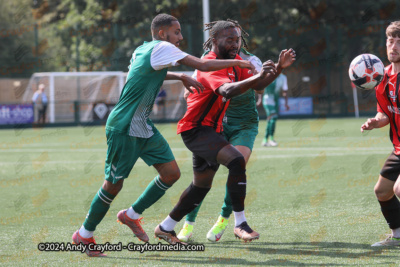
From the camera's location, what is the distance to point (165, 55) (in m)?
5.46

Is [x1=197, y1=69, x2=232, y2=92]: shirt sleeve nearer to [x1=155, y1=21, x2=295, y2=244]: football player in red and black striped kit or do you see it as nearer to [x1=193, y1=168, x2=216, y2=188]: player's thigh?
[x1=155, y1=21, x2=295, y2=244]: football player in red and black striped kit

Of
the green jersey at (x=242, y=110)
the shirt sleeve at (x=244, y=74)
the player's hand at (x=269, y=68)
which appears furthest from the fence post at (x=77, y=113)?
the player's hand at (x=269, y=68)

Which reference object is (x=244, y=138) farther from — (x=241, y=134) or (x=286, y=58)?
(x=286, y=58)

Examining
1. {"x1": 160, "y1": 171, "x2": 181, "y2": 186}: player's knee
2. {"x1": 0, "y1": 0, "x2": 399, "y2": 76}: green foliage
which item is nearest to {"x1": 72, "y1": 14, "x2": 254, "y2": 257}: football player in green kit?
{"x1": 160, "y1": 171, "x2": 181, "y2": 186}: player's knee

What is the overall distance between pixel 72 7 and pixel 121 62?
32.6 ft

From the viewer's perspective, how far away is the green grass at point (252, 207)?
18.2 ft

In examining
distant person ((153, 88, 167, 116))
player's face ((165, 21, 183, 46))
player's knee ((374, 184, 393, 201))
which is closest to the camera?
player's knee ((374, 184, 393, 201))

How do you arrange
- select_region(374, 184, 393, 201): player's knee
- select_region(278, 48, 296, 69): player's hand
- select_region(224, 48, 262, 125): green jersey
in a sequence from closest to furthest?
select_region(278, 48, 296, 69): player's hand < select_region(374, 184, 393, 201): player's knee < select_region(224, 48, 262, 125): green jersey

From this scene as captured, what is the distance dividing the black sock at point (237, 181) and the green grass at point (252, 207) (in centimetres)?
42

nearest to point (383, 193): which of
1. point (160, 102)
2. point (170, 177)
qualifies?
point (170, 177)

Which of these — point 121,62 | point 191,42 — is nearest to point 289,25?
point 191,42

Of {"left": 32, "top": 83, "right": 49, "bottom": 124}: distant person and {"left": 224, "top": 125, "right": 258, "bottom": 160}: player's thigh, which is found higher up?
{"left": 224, "top": 125, "right": 258, "bottom": 160}: player's thigh

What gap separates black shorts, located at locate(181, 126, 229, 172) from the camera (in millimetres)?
5809

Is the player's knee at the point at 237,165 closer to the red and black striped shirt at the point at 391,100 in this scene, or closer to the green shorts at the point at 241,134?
the green shorts at the point at 241,134
